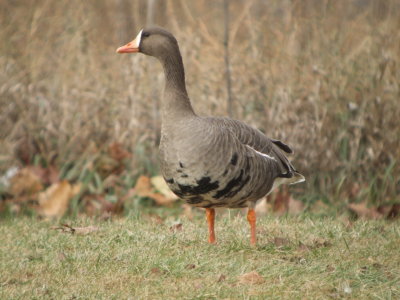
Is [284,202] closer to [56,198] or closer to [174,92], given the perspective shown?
[56,198]

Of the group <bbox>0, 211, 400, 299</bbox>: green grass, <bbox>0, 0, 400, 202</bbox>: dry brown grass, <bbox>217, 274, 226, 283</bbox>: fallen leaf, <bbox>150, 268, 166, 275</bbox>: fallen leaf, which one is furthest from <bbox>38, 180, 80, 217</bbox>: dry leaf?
<bbox>217, 274, 226, 283</bbox>: fallen leaf

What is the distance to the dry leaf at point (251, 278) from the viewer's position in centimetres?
433

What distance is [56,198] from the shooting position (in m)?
7.55

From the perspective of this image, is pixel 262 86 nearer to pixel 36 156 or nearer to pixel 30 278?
pixel 36 156

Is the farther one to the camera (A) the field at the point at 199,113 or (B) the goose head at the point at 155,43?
(A) the field at the point at 199,113

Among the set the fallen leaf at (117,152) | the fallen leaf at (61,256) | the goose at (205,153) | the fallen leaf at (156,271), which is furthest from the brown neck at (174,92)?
the fallen leaf at (117,152)

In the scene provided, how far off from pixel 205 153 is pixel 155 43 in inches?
39.2

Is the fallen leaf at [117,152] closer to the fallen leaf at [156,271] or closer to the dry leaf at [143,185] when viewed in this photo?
the dry leaf at [143,185]

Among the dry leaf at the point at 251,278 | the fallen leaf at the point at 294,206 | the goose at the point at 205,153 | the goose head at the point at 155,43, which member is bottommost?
the fallen leaf at the point at 294,206

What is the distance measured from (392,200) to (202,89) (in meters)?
2.56

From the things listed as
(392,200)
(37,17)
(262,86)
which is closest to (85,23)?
(37,17)

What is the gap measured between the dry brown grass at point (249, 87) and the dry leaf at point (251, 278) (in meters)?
3.32

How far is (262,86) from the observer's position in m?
8.09

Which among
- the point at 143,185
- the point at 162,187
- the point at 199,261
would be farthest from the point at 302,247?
the point at 143,185
